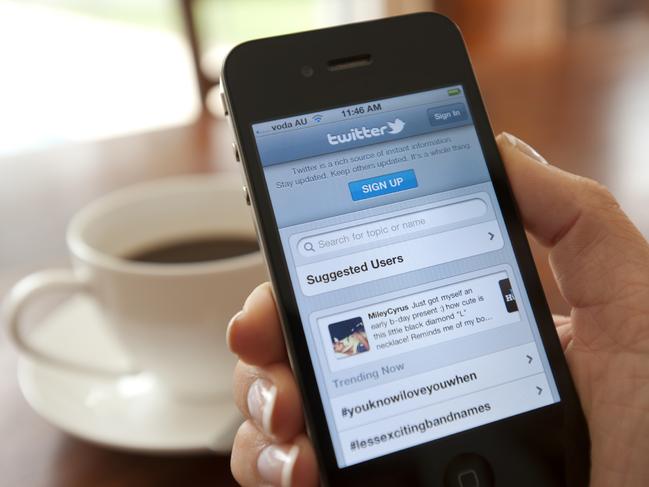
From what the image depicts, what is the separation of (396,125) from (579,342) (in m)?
0.19

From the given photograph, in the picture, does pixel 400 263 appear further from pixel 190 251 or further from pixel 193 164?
pixel 193 164

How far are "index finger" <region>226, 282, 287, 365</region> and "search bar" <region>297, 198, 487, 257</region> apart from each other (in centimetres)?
4

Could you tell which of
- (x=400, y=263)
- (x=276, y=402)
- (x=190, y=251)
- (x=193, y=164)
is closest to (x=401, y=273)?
(x=400, y=263)

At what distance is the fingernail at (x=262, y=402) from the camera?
1.45 ft

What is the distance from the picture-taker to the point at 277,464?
443 millimetres

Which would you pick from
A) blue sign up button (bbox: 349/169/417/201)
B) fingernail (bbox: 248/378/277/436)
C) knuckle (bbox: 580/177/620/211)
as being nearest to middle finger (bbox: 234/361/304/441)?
fingernail (bbox: 248/378/277/436)

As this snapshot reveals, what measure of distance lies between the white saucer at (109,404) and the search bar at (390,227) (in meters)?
0.16

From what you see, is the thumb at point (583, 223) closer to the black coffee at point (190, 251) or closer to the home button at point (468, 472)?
the home button at point (468, 472)

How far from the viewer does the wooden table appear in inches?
20.8

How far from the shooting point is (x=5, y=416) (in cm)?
58

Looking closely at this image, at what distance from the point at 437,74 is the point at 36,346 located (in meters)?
0.37

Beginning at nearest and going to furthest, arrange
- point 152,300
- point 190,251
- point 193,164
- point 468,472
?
point 468,472 → point 152,300 → point 190,251 → point 193,164

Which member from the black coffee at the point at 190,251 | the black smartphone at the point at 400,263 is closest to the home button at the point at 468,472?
the black smartphone at the point at 400,263

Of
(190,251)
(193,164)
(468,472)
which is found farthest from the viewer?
(193,164)
